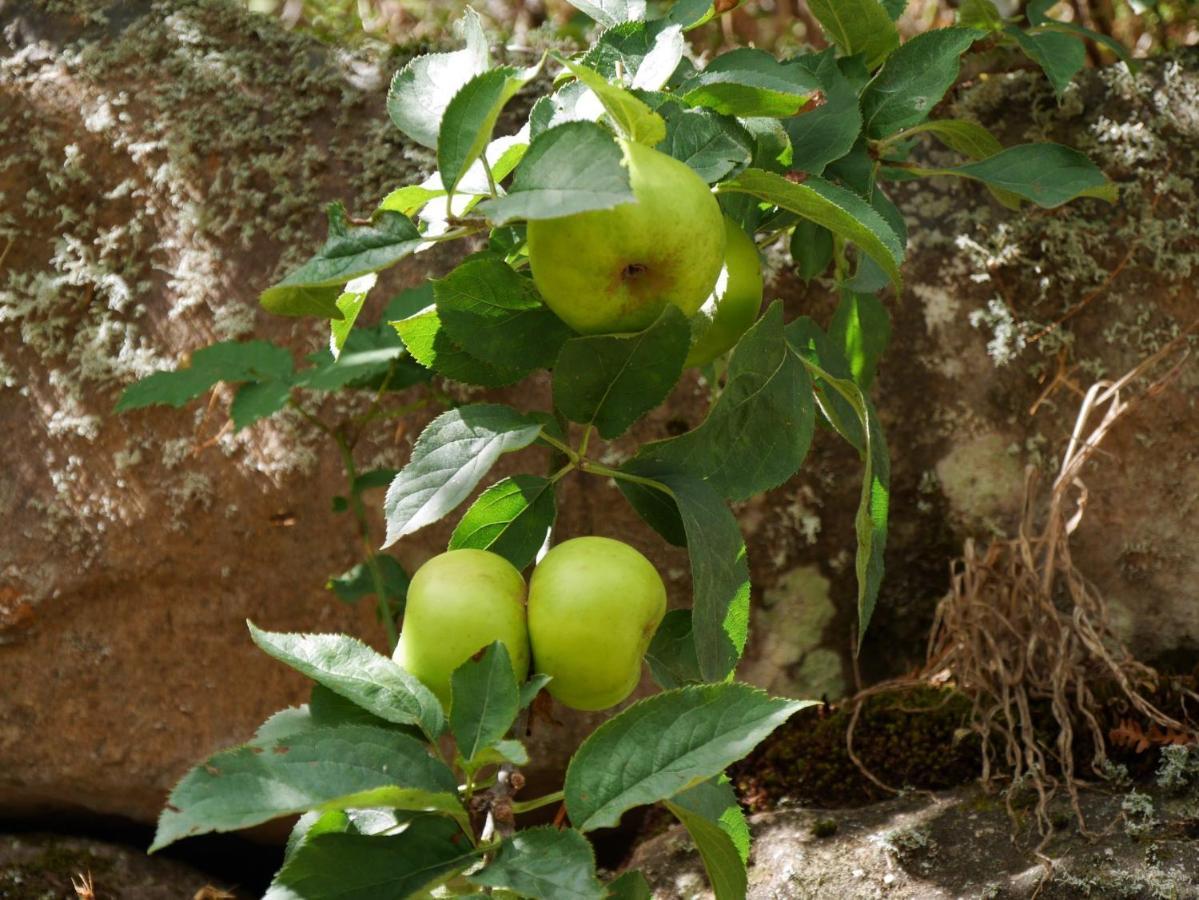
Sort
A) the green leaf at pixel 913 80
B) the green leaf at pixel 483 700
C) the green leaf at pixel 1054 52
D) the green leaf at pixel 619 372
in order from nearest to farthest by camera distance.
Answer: the green leaf at pixel 483 700 → the green leaf at pixel 619 372 → the green leaf at pixel 913 80 → the green leaf at pixel 1054 52

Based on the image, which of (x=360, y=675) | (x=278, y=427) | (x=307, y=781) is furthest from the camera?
(x=278, y=427)

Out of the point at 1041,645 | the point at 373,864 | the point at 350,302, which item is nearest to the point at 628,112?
the point at 350,302

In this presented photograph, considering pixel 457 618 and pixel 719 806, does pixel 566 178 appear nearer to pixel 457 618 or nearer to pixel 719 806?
pixel 457 618

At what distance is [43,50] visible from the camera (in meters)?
1.68

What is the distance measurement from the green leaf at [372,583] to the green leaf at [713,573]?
27.9 inches

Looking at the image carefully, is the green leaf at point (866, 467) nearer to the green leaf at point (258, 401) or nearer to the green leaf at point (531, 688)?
the green leaf at point (531, 688)

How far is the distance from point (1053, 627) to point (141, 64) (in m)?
1.56

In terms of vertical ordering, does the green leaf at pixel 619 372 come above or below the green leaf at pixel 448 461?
above

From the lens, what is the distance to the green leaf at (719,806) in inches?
34.6

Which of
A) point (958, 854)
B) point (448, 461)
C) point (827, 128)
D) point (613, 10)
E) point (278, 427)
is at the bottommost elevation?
point (958, 854)

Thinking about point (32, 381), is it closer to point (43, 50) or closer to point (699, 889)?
point (43, 50)

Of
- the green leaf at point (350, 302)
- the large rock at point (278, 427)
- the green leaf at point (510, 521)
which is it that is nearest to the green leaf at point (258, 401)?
the large rock at point (278, 427)

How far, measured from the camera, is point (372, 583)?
1514mm

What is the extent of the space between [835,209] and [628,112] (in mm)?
177
